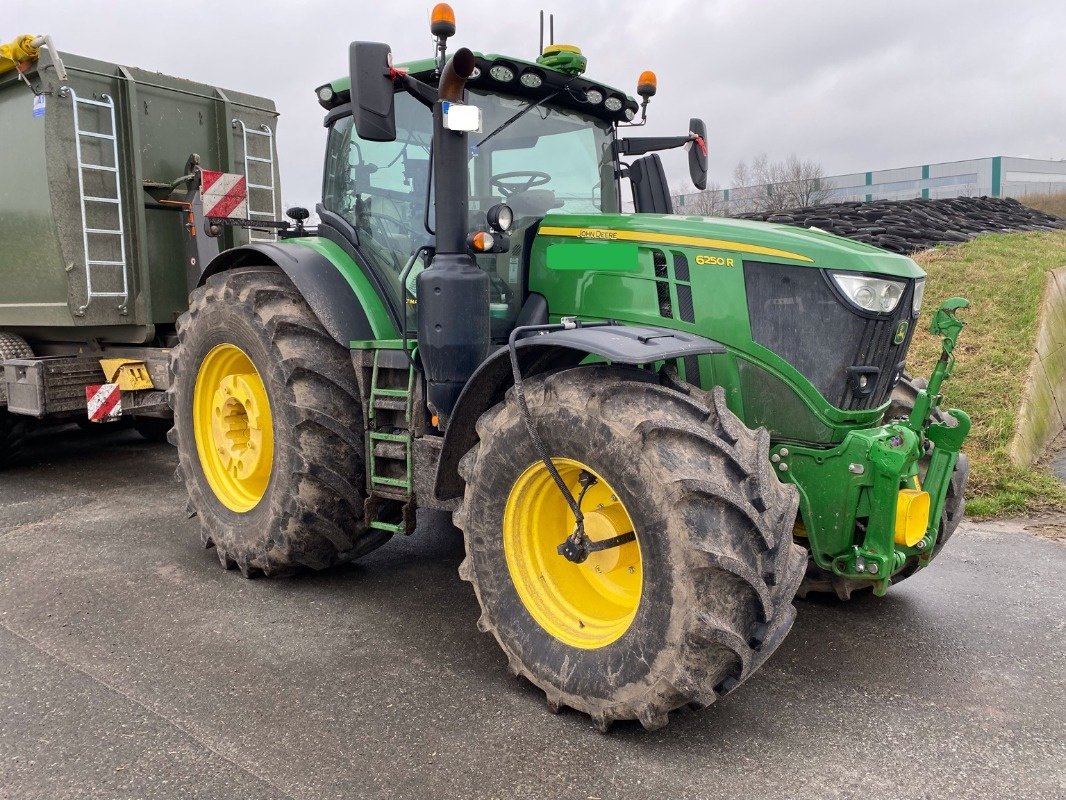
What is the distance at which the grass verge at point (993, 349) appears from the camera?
19.3 feet

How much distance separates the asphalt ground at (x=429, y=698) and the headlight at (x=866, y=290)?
4.65 ft

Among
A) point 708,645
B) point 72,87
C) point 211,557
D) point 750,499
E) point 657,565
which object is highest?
point 72,87

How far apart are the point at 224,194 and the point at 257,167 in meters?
0.61

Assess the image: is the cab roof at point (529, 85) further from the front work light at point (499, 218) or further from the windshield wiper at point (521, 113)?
the front work light at point (499, 218)

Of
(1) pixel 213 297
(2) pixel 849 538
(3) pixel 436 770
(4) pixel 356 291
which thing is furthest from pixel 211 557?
(2) pixel 849 538

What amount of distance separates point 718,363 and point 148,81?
4.84m

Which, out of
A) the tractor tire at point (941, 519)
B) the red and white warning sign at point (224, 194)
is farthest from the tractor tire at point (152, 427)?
the tractor tire at point (941, 519)

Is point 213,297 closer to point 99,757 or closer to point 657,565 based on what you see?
point 99,757

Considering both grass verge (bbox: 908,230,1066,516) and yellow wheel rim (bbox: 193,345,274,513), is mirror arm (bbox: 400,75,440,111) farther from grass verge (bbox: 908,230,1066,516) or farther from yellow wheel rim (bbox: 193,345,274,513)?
grass verge (bbox: 908,230,1066,516)

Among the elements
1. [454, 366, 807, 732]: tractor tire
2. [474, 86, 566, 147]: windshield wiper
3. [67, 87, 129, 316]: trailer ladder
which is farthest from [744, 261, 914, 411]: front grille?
[67, 87, 129, 316]: trailer ladder

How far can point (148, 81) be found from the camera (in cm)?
619

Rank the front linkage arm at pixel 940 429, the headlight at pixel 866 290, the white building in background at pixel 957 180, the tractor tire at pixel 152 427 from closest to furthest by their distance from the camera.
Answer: the headlight at pixel 866 290
the front linkage arm at pixel 940 429
the tractor tire at pixel 152 427
the white building in background at pixel 957 180

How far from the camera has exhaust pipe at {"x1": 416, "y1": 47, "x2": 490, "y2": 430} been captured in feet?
11.4

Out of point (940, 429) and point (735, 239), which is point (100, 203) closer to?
point (735, 239)
